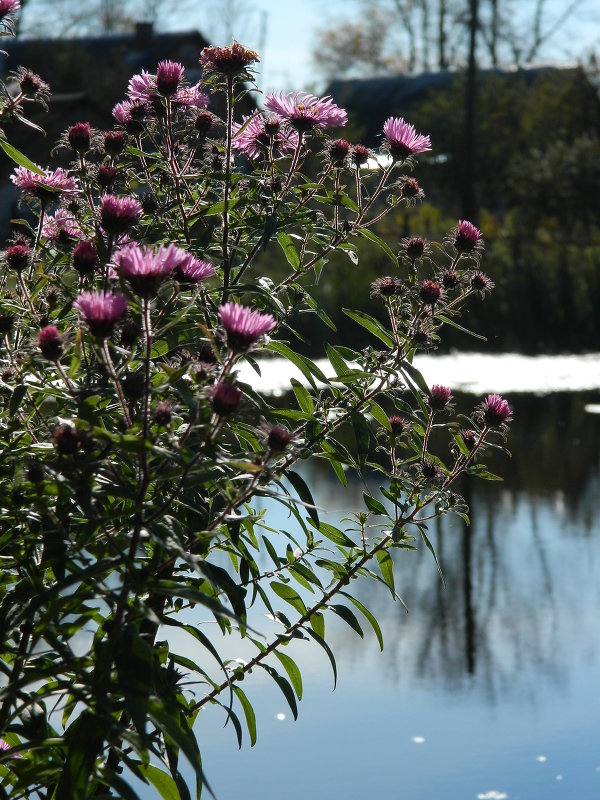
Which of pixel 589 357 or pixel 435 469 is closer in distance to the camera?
pixel 435 469

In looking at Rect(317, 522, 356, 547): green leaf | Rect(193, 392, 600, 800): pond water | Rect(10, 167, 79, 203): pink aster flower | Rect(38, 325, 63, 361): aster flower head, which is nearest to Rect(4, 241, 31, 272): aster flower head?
Rect(10, 167, 79, 203): pink aster flower

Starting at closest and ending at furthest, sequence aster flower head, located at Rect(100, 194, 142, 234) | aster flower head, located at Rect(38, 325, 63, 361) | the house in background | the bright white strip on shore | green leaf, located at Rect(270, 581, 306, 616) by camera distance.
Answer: aster flower head, located at Rect(38, 325, 63, 361)
aster flower head, located at Rect(100, 194, 142, 234)
green leaf, located at Rect(270, 581, 306, 616)
the bright white strip on shore
the house in background

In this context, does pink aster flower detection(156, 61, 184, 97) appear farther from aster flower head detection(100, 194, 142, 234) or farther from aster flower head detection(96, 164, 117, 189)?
aster flower head detection(100, 194, 142, 234)

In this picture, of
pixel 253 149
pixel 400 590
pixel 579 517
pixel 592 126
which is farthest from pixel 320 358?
pixel 592 126

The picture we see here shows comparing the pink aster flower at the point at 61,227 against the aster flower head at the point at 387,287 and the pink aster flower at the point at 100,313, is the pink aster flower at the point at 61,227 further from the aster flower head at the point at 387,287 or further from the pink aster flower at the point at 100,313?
the pink aster flower at the point at 100,313

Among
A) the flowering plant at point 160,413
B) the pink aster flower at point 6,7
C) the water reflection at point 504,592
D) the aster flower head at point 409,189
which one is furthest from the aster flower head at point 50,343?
the water reflection at point 504,592

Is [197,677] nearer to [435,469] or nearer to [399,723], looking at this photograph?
[399,723]

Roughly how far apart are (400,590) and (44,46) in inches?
755

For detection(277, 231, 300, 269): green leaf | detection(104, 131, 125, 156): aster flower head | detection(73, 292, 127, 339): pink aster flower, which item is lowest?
detection(73, 292, 127, 339): pink aster flower

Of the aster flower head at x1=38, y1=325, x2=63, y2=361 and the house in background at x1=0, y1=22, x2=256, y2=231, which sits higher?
the house in background at x1=0, y1=22, x2=256, y2=231

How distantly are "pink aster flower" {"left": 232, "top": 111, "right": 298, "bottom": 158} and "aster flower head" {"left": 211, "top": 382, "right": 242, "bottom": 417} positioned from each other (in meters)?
0.75

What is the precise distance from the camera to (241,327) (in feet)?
4.03

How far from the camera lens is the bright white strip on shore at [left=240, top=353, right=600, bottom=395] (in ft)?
29.0

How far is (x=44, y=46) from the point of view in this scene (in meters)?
21.1
